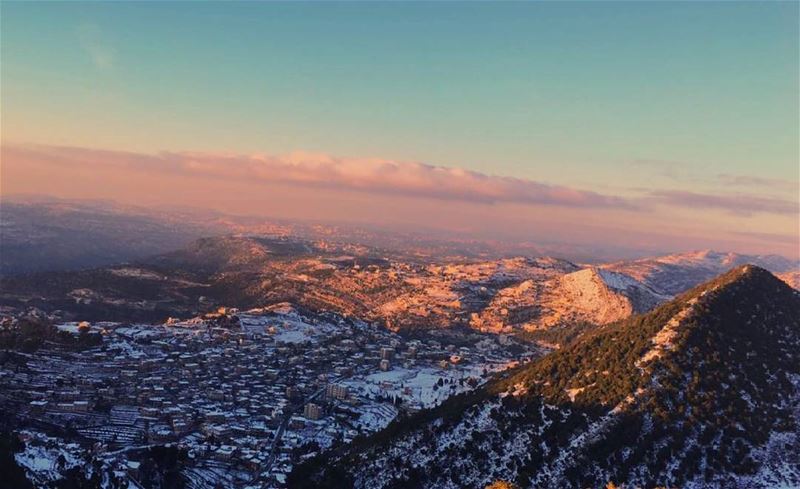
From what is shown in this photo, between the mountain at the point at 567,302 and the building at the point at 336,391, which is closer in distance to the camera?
the building at the point at 336,391

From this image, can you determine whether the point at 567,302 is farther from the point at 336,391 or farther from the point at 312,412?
the point at 312,412

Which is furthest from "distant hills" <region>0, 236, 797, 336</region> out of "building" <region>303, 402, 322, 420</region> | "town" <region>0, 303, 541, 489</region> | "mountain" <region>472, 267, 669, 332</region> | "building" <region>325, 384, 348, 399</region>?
"building" <region>303, 402, 322, 420</region>

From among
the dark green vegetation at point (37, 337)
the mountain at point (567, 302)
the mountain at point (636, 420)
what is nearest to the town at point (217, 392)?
the dark green vegetation at point (37, 337)

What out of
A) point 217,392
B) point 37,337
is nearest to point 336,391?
point 217,392

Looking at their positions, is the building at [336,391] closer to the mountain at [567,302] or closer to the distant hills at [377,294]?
the distant hills at [377,294]

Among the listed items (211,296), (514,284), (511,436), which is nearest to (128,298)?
(211,296)

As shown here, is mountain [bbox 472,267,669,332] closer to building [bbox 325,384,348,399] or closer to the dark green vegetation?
building [bbox 325,384,348,399]

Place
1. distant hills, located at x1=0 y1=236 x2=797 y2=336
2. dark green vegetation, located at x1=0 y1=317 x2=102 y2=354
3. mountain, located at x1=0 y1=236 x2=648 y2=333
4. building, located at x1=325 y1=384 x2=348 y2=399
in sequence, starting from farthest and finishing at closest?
mountain, located at x1=0 y1=236 x2=648 y2=333
distant hills, located at x1=0 y1=236 x2=797 y2=336
dark green vegetation, located at x1=0 y1=317 x2=102 y2=354
building, located at x1=325 y1=384 x2=348 y2=399
